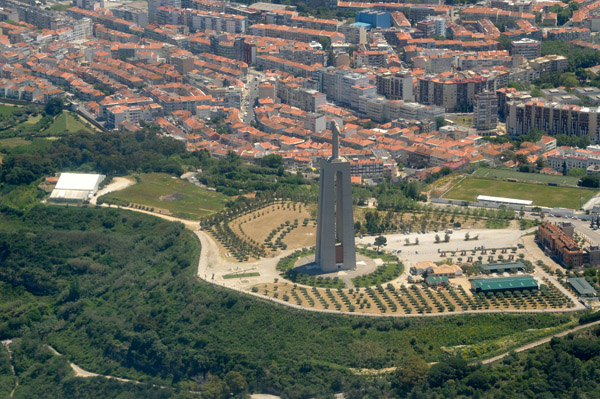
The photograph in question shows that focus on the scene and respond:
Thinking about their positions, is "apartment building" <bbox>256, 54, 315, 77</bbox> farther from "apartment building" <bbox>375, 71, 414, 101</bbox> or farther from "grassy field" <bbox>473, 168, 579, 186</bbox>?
"grassy field" <bbox>473, 168, 579, 186</bbox>

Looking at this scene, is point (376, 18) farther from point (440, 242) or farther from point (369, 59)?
point (440, 242)

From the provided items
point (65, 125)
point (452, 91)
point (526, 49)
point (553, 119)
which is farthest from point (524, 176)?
point (65, 125)

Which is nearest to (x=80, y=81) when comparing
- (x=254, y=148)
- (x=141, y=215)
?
(x=254, y=148)

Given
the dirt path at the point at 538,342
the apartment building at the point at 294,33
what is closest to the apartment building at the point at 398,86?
the apartment building at the point at 294,33

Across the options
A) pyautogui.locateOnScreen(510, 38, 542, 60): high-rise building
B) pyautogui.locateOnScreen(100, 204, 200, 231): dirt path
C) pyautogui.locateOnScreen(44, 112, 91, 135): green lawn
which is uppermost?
pyautogui.locateOnScreen(510, 38, 542, 60): high-rise building

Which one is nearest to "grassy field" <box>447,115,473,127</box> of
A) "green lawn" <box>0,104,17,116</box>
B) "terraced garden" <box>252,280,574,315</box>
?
"green lawn" <box>0,104,17,116</box>

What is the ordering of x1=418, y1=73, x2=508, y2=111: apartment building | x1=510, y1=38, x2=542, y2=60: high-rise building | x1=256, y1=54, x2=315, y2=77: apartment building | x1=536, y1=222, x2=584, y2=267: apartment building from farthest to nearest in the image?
x1=510, y1=38, x2=542, y2=60: high-rise building < x1=256, y1=54, x2=315, y2=77: apartment building < x1=418, y1=73, x2=508, y2=111: apartment building < x1=536, y1=222, x2=584, y2=267: apartment building

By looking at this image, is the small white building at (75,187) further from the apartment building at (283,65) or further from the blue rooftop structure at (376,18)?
the blue rooftop structure at (376,18)

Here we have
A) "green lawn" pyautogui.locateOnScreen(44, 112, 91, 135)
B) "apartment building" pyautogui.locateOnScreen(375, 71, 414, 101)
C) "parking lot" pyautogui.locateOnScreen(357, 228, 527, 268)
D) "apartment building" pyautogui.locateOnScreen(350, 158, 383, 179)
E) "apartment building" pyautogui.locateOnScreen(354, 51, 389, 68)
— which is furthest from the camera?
"apartment building" pyautogui.locateOnScreen(354, 51, 389, 68)
